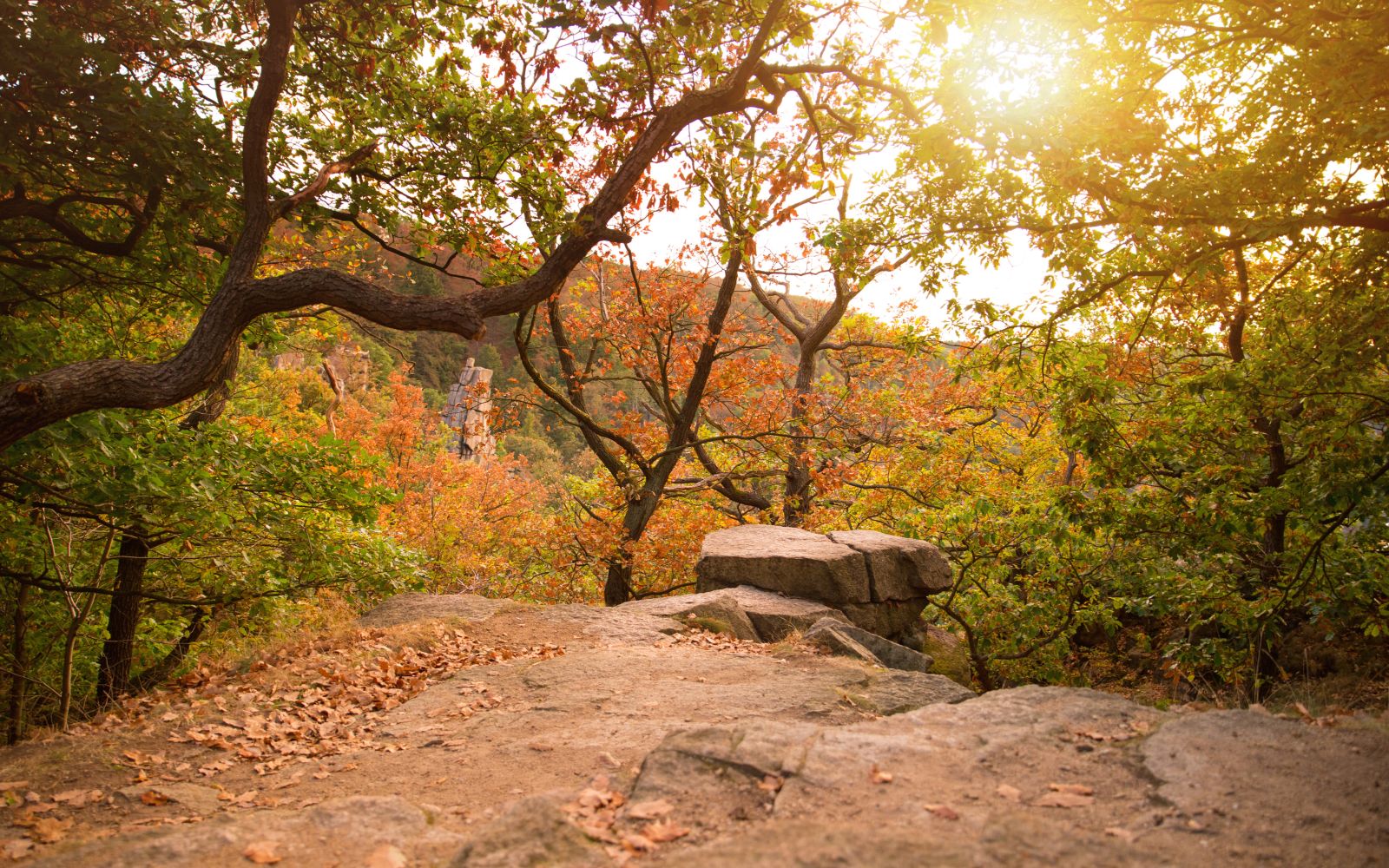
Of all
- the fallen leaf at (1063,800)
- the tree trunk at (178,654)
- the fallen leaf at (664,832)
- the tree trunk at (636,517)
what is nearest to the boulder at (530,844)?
the fallen leaf at (664,832)

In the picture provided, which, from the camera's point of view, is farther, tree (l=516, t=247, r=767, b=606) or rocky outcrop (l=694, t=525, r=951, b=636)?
tree (l=516, t=247, r=767, b=606)

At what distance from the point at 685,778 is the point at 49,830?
2889mm

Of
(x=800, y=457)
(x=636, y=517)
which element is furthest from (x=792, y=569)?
(x=800, y=457)

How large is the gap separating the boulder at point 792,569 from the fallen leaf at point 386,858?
22.0ft

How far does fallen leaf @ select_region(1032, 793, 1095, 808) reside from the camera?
2.87 meters

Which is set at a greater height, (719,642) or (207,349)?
(207,349)

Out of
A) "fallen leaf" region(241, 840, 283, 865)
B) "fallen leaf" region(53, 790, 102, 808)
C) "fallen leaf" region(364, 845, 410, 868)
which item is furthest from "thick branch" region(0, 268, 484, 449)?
"fallen leaf" region(364, 845, 410, 868)

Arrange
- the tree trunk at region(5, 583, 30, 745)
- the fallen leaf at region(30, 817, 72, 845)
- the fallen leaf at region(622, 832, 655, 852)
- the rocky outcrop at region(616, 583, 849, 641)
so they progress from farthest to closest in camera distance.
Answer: the rocky outcrop at region(616, 583, 849, 641)
the tree trunk at region(5, 583, 30, 745)
the fallen leaf at region(30, 817, 72, 845)
the fallen leaf at region(622, 832, 655, 852)

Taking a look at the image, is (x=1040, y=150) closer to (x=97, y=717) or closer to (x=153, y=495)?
(x=153, y=495)

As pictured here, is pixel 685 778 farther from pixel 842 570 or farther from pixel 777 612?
pixel 842 570

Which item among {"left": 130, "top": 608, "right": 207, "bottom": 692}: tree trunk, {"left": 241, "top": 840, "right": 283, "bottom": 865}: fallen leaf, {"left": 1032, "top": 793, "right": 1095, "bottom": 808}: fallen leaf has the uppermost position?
{"left": 1032, "top": 793, "right": 1095, "bottom": 808}: fallen leaf

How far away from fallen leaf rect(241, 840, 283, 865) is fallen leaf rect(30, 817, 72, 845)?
1.13 meters

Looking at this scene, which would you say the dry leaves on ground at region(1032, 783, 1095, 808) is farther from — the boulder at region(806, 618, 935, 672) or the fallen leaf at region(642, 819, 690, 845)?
the boulder at region(806, 618, 935, 672)

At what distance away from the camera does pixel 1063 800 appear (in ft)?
9.54
